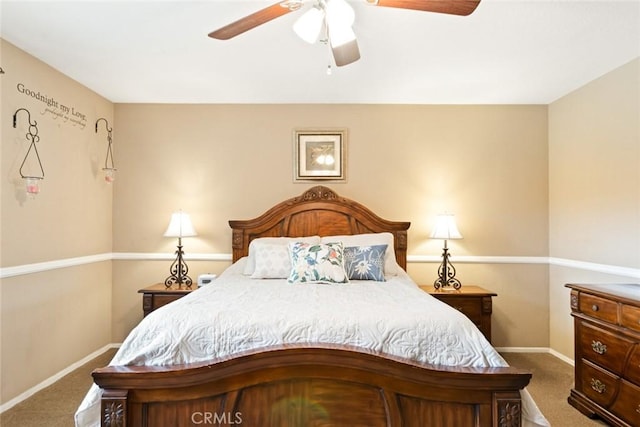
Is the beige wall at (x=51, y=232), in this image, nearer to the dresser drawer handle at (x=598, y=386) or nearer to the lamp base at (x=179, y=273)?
the lamp base at (x=179, y=273)

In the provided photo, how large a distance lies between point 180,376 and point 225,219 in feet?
7.35

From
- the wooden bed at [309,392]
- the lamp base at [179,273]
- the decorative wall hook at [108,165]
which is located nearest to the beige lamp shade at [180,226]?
the lamp base at [179,273]

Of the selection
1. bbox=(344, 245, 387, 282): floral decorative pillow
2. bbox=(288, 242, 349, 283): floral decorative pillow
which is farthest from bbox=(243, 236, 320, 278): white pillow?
bbox=(344, 245, 387, 282): floral decorative pillow

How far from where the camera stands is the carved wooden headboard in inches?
138

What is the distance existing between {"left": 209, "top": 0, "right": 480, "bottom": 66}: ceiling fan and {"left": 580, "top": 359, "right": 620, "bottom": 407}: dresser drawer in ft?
7.90

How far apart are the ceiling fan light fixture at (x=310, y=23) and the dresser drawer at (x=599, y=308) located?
249 centimetres

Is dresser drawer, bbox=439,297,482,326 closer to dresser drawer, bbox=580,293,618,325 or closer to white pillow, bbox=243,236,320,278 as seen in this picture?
dresser drawer, bbox=580,293,618,325

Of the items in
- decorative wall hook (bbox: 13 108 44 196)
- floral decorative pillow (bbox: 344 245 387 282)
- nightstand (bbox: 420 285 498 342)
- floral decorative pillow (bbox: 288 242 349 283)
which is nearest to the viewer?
decorative wall hook (bbox: 13 108 44 196)

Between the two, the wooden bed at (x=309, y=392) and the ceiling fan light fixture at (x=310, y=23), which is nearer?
the wooden bed at (x=309, y=392)

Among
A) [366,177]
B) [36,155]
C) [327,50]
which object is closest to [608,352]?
[366,177]

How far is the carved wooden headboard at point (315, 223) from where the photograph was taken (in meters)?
3.51

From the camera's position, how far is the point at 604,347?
2.26 metres

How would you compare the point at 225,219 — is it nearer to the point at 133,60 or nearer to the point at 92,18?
the point at 133,60

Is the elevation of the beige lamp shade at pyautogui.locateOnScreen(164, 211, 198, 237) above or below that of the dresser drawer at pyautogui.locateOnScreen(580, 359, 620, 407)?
above
